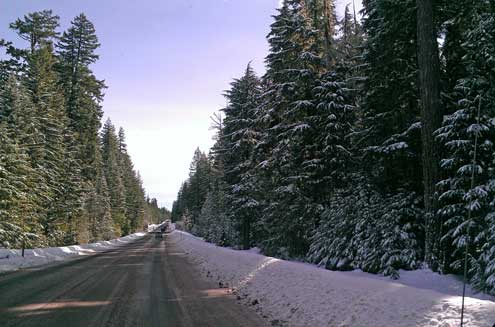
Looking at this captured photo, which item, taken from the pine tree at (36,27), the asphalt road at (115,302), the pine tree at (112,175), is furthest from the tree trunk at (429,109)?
the pine tree at (112,175)

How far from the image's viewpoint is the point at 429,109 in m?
10.7

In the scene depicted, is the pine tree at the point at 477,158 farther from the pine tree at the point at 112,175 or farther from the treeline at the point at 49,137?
the pine tree at the point at 112,175

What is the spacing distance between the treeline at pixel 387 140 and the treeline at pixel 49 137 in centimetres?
1385

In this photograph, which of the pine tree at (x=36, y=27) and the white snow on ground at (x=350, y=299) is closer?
the white snow on ground at (x=350, y=299)

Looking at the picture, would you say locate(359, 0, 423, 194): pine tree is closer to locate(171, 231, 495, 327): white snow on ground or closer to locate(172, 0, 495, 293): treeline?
locate(172, 0, 495, 293): treeline

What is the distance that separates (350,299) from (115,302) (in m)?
5.90

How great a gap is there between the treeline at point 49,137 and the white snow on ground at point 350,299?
15805 millimetres

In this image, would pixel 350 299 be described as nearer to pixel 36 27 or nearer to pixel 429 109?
pixel 429 109

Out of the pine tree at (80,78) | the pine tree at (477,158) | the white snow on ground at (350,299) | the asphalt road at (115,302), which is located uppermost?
the pine tree at (80,78)

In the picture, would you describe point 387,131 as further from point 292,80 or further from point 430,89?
point 292,80

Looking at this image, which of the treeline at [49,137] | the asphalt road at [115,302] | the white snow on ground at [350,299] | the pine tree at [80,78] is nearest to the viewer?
the white snow on ground at [350,299]

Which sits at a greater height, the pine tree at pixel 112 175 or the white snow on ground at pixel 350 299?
the pine tree at pixel 112 175

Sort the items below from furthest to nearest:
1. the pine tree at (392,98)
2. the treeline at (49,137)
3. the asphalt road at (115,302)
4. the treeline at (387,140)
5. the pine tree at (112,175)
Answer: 1. the pine tree at (112,175)
2. the treeline at (49,137)
3. the pine tree at (392,98)
4. the treeline at (387,140)
5. the asphalt road at (115,302)

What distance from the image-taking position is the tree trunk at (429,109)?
1049 cm
